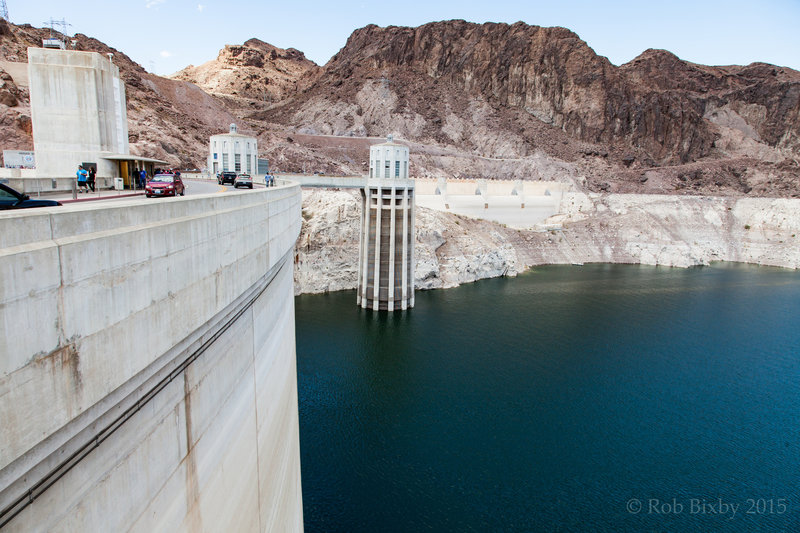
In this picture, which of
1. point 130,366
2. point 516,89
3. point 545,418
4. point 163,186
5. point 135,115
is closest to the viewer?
point 130,366

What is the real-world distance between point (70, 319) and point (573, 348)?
38.2m

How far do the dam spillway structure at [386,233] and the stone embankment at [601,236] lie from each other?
624 cm

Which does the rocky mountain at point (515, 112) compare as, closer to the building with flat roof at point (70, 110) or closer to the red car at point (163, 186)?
the building with flat roof at point (70, 110)

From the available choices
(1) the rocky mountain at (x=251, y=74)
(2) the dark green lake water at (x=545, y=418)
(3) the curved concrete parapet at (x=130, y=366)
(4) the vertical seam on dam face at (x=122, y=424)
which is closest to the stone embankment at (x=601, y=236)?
(2) the dark green lake water at (x=545, y=418)

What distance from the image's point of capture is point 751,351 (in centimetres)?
3888

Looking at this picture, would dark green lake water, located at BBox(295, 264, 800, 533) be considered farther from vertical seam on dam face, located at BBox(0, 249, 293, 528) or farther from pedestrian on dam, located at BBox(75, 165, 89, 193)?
pedestrian on dam, located at BBox(75, 165, 89, 193)

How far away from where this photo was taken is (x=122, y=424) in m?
4.88

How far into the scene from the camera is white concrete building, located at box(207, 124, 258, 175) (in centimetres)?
4653

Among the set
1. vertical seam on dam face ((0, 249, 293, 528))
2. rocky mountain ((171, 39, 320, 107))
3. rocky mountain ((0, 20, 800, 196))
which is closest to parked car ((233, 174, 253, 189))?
vertical seam on dam face ((0, 249, 293, 528))

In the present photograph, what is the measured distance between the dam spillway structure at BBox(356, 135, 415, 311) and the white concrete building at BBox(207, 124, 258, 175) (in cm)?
1204

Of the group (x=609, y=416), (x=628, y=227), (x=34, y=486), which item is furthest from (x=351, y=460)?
(x=628, y=227)

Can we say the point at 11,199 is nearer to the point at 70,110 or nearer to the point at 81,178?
the point at 81,178

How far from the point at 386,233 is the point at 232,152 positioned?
16928mm

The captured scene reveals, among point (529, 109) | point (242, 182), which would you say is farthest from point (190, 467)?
point (529, 109)
